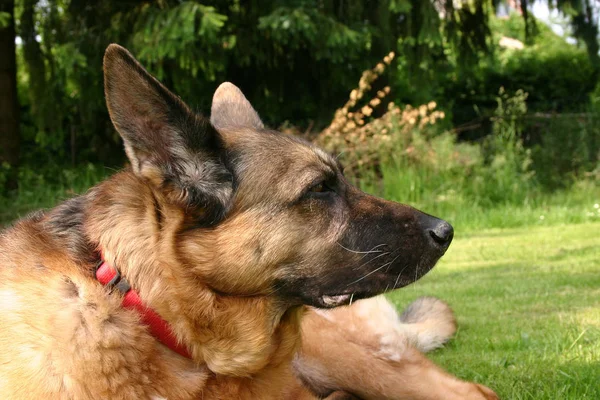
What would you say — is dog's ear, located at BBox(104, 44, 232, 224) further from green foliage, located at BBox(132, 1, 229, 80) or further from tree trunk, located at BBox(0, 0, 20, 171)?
tree trunk, located at BBox(0, 0, 20, 171)

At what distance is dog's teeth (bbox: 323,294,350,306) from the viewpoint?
2760 millimetres

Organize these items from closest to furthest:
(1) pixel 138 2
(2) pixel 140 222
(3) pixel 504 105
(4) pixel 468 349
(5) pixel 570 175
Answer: (2) pixel 140 222 → (4) pixel 468 349 → (1) pixel 138 2 → (5) pixel 570 175 → (3) pixel 504 105

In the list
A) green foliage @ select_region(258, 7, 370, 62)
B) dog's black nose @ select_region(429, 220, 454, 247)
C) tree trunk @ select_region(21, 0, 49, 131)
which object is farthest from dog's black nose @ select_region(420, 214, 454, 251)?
tree trunk @ select_region(21, 0, 49, 131)

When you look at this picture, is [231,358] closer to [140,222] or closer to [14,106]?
[140,222]

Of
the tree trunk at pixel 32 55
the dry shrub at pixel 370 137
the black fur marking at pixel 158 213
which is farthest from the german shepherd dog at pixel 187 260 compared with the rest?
the tree trunk at pixel 32 55

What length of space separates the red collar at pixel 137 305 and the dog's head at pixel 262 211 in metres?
0.22

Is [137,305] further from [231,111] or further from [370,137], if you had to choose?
[370,137]

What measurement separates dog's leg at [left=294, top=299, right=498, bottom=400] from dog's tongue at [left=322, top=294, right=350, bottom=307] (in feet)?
2.02

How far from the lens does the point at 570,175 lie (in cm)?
1182

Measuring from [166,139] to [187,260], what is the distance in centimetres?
48

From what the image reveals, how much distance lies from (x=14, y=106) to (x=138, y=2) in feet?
11.0

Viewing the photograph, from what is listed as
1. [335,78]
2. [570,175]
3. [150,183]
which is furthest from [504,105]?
[150,183]

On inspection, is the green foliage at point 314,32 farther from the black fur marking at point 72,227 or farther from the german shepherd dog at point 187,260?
the black fur marking at point 72,227

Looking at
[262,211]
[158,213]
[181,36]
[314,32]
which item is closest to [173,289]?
[158,213]
